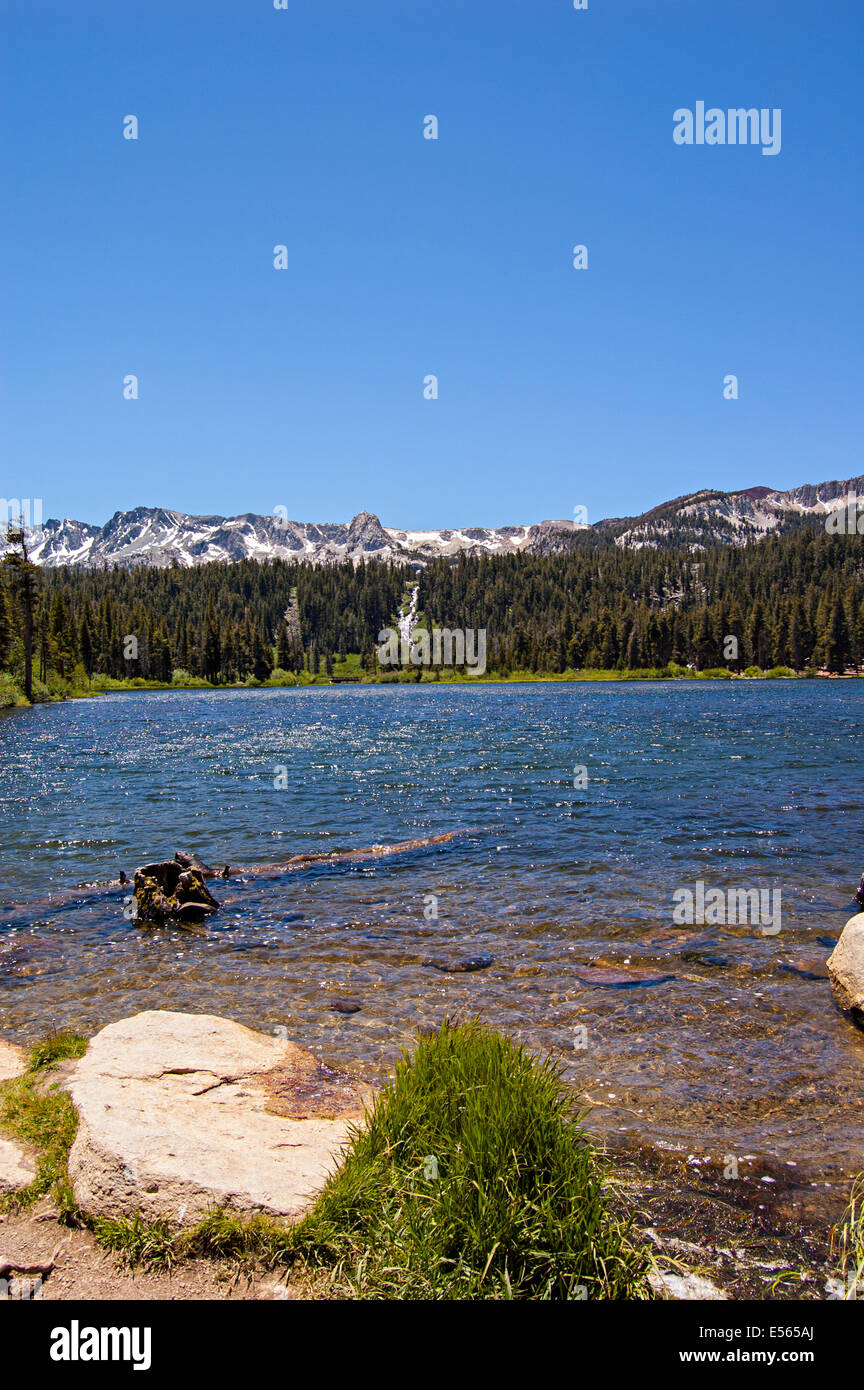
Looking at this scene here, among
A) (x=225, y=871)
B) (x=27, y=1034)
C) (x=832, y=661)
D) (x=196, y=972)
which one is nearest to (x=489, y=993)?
(x=196, y=972)

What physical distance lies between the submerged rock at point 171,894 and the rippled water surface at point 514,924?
56 centimetres

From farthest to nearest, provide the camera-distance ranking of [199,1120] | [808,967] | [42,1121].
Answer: [808,967] < [42,1121] < [199,1120]

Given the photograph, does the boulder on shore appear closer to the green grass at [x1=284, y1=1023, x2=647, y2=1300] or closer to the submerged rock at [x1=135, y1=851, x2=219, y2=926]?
the green grass at [x1=284, y1=1023, x2=647, y2=1300]

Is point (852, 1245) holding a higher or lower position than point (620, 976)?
higher

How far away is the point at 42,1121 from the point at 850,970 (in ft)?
33.0

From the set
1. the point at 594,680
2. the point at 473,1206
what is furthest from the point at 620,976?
the point at 594,680

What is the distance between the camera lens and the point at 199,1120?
250 inches

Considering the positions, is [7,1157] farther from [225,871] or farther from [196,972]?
[225,871]

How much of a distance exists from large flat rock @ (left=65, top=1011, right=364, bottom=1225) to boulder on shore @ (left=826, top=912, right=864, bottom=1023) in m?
6.88

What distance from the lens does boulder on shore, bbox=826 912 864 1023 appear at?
9.97m

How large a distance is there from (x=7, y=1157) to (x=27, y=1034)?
4125 mm

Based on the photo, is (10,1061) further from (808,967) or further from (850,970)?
(808,967)

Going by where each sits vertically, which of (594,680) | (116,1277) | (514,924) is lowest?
(514,924)

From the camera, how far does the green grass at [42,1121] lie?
568 centimetres
